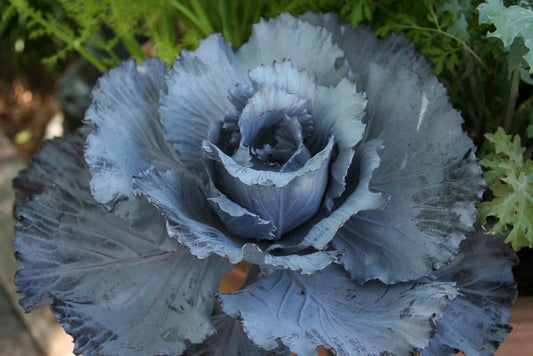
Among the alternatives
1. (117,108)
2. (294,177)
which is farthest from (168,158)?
(294,177)

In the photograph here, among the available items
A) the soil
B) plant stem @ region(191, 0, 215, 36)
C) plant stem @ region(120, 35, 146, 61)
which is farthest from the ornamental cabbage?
the soil

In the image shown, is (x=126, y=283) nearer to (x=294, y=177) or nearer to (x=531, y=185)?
(x=294, y=177)

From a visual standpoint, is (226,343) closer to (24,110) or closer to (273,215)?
(273,215)

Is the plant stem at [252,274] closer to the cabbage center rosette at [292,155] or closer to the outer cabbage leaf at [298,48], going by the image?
the cabbage center rosette at [292,155]

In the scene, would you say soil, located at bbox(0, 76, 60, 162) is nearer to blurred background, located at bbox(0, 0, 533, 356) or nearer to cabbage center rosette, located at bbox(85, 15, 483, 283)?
blurred background, located at bbox(0, 0, 533, 356)

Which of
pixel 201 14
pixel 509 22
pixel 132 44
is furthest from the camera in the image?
pixel 132 44

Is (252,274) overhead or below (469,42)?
below

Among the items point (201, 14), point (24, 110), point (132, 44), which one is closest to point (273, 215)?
point (201, 14)
